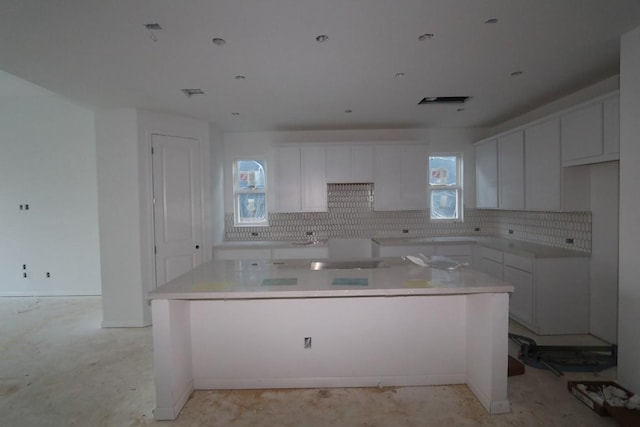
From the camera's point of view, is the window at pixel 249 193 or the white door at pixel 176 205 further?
the window at pixel 249 193

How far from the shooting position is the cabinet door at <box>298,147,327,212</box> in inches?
180

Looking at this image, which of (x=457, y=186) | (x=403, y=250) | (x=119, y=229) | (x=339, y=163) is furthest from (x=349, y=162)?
(x=119, y=229)

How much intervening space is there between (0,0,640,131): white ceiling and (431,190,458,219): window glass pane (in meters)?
1.65

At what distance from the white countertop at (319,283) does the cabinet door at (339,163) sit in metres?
2.20

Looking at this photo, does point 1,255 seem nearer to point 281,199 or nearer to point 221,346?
point 281,199

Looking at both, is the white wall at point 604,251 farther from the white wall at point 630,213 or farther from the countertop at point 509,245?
the white wall at point 630,213

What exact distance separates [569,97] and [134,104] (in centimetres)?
505

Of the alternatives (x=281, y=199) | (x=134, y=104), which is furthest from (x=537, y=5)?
(x=134, y=104)

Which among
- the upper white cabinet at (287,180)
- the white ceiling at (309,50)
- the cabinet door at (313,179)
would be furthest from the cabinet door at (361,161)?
the white ceiling at (309,50)

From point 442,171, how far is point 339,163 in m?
1.77

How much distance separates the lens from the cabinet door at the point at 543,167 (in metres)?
3.18

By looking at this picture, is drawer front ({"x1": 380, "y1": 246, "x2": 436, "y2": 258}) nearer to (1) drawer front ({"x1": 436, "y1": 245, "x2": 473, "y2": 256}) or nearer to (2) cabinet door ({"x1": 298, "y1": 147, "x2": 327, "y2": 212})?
(1) drawer front ({"x1": 436, "y1": 245, "x2": 473, "y2": 256})

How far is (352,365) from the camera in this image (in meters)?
2.32

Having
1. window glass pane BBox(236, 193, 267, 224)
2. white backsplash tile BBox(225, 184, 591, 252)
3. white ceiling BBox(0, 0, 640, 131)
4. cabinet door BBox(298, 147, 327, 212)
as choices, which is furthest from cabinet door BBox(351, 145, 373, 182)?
window glass pane BBox(236, 193, 267, 224)
